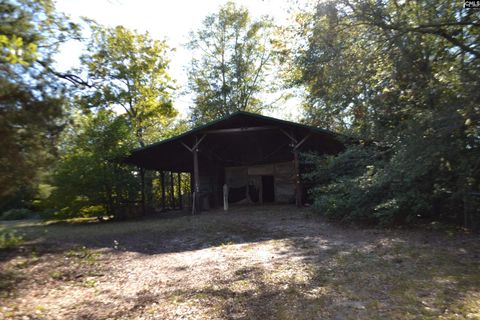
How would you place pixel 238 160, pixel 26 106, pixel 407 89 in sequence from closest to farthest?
1. pixel 26 106
2. pixel 407 89
3. pixel 238 160

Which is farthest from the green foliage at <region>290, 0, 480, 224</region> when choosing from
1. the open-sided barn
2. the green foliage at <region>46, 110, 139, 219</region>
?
the green foliage at <region>46, 110, 139, 219</region>

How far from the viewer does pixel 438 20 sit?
579 cm

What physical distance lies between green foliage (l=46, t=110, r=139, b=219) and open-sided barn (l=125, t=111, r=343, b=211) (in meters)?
0.93

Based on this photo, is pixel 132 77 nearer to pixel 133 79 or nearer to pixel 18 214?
pixel 133 79

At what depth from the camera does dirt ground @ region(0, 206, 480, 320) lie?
3.96 meters

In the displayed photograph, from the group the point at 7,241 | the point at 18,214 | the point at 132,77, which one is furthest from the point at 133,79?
the point at 18,214

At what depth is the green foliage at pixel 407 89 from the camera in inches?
220

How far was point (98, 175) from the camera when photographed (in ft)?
53.3

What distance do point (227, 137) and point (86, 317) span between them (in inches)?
609

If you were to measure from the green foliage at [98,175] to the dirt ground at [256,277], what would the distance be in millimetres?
7483

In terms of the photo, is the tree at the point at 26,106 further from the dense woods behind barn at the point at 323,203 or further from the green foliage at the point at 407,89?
the green foliage at the point at 407,89

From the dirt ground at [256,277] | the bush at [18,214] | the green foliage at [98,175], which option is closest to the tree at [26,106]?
the dirt ground at [256,277]

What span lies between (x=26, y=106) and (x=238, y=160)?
16643mm

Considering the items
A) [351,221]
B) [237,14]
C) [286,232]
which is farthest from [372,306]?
[237,14]
